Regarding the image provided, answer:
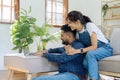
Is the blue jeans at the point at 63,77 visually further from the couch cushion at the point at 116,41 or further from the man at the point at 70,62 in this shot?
the couch cushion at the point at 116,41

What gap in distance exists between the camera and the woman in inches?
78.5

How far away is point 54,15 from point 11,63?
2941 millimetres

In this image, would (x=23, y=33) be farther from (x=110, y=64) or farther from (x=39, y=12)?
(x=39, y=12)

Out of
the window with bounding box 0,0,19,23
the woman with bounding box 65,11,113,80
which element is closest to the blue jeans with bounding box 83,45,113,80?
the woman with bounding box 65,11,113,80

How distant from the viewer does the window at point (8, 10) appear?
4.26m

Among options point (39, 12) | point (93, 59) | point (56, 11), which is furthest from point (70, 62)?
point (56, 11)

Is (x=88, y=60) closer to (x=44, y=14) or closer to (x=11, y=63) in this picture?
(x=11, y=63)

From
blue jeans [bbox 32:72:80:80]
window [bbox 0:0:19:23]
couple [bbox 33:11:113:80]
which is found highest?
window [bbox 0:0:19:23]

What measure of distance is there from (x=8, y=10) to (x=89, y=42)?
265 cm

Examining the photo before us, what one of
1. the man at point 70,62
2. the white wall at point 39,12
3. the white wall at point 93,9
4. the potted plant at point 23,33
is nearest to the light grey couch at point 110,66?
the man at point 70,62

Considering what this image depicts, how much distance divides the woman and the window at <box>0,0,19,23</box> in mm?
2488

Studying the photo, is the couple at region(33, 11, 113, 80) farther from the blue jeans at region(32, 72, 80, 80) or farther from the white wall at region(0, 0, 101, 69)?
the white wall at region(0, 0, 101, 69)

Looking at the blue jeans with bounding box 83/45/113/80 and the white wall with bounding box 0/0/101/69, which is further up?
the white wall with bounding box 0/0/101/69

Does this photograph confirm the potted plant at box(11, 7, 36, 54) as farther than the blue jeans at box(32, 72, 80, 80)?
Yes
